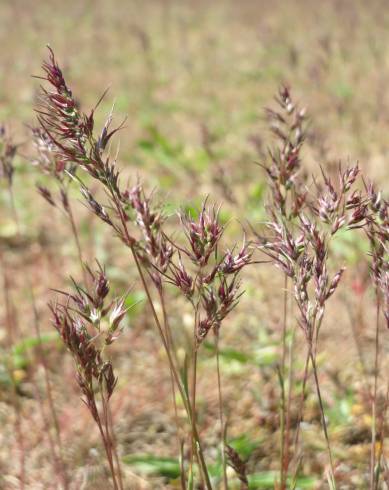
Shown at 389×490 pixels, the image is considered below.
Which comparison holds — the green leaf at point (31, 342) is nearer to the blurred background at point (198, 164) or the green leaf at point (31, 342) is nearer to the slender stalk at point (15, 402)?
the blurred background at point (198, 164)

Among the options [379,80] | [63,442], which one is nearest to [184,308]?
[63,442]

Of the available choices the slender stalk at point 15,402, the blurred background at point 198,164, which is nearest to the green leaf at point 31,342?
the blurred background at point 198,164

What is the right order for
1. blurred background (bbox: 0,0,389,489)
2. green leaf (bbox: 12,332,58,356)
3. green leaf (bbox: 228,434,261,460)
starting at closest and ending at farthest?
green leaf (bbox: 228,434,261,460), blurred background (bbox: 0,0,389,489), green leaf (bbox: 12,332,58,356)

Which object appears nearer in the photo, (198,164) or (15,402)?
(15,402)

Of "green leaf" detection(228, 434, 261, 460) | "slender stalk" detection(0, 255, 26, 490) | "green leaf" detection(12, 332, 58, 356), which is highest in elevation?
"green leaf" detection(12, 332, 58, 356)

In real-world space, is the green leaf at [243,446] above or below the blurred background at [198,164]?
below

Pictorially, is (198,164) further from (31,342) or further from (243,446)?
(243,446)

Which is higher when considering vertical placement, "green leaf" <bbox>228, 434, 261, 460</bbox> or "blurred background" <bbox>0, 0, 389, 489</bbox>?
"blurred background" <bbox>0, 0, 389, 489</bbox>

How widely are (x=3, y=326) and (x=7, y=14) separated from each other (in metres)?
9.40

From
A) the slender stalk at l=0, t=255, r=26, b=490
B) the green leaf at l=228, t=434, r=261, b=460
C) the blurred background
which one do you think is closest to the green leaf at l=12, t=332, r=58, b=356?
the blurred background

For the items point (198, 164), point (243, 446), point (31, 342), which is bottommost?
point (243, 446)

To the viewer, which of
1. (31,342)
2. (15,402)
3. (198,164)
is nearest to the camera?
(15,402)

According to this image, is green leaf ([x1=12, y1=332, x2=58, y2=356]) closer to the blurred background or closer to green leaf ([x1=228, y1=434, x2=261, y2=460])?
the blurred background

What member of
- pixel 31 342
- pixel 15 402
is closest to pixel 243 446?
pixel 15 402
